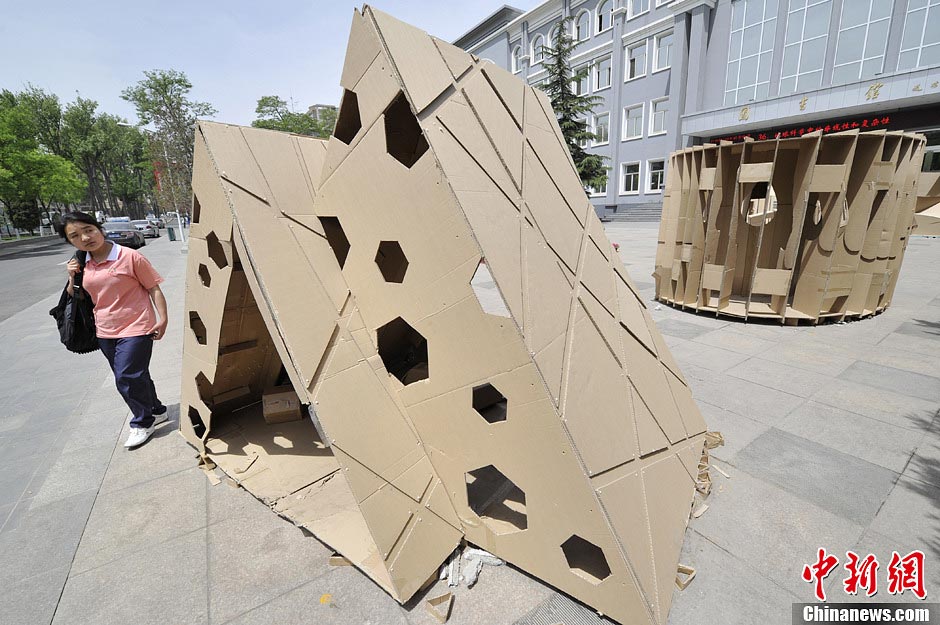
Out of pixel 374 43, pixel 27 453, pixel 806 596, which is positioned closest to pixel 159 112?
pixel 27 453

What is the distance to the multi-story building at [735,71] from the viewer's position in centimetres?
1878

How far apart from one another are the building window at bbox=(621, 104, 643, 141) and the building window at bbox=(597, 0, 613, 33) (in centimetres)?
659

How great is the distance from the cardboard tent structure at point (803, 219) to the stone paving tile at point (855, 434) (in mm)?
3557

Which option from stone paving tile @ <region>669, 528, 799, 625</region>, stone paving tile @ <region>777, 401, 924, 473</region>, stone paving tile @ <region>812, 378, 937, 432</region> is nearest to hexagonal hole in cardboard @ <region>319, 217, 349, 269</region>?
stone paving tile @ <region>669, 528, 799, 625</region>

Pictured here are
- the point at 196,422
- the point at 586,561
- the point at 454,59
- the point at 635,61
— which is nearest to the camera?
the point at 586,561

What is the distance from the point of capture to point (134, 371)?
399cm

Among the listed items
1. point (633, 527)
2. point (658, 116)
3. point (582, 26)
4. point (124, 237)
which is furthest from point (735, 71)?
point (124, 237)

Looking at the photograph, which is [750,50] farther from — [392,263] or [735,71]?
[392,263]

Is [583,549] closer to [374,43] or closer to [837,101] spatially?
[374,43]

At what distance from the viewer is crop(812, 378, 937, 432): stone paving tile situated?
419cm

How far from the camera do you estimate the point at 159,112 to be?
31.9 m

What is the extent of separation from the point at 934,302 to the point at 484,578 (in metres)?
11.6

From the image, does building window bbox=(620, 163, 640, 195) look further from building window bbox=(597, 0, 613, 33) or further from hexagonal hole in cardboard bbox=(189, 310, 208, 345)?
hexagonal hole in cardboard bbox=(189, 310, 208, 345)

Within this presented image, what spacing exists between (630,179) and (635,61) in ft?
26.2
